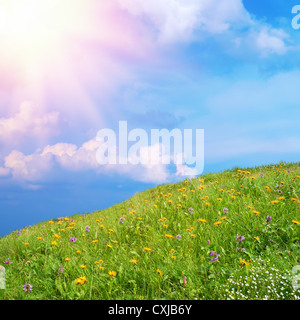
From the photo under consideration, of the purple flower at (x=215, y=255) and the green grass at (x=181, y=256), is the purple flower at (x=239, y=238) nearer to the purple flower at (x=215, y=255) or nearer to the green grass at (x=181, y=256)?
the green grass at (x=181, y=256)

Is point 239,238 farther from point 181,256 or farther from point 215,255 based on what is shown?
point 181,256

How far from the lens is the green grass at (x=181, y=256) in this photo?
3719 millimetres

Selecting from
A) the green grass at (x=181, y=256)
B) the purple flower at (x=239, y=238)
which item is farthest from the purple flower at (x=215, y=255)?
the purple flower at (x=239, y=238)

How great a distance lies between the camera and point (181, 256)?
443 cm

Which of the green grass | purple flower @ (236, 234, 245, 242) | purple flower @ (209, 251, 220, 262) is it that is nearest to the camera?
the green grass

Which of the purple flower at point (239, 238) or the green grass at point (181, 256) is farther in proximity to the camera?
the purple flower at point (239, 238)

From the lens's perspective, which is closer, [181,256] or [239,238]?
[181,256]

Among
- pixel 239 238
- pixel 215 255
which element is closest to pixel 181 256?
pixel 215 255

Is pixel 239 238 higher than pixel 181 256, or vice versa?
pixel 239 238

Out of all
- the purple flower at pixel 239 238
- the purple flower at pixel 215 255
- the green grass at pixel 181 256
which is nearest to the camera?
the green grass at pixel 181 256

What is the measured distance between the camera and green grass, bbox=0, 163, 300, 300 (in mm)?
3719

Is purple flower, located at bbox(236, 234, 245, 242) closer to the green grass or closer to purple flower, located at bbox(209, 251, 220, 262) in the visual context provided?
the green grass

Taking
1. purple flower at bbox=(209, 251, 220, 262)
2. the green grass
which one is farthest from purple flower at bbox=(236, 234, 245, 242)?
purple flower at bbox=(209, 251, 220, 262)
